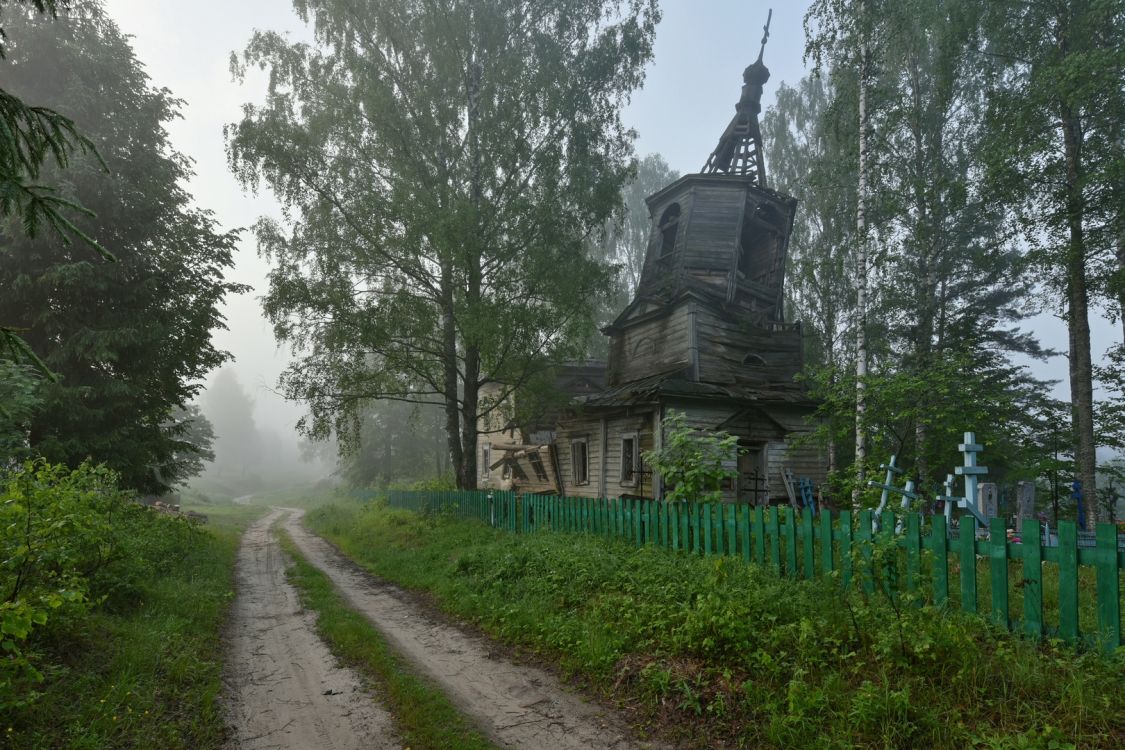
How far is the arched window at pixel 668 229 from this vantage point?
20.5 meters

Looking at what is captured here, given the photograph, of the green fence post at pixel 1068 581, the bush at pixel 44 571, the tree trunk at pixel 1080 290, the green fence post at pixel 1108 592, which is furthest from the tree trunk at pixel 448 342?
the tree trunk at pixel 1080 290

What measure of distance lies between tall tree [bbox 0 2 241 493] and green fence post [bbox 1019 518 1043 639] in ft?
51.7

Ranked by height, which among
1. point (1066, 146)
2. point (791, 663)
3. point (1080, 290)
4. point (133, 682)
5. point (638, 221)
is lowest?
point (133, 682)

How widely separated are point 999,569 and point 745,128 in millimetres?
22056

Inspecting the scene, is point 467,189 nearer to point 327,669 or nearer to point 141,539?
point 141,539

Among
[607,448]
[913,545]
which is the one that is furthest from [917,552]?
[607,448]

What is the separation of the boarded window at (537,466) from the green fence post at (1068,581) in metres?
19.1

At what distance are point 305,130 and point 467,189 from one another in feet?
15.7

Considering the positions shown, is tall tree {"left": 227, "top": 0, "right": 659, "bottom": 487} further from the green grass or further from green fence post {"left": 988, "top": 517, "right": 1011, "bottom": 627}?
green fence post {"left": 988, "top": 517, "right": 1011, "bottom": 627}

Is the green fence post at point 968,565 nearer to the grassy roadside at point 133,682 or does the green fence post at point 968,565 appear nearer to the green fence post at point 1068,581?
the green fence post at point 1068,581

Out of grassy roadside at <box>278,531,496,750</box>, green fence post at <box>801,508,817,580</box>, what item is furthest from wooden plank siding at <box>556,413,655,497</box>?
grassy roadside at <box>278,531,496,750</box>

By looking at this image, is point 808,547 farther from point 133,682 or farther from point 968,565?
point 133,682

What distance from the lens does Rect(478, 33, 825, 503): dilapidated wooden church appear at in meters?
16.7

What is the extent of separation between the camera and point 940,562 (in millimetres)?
5348
